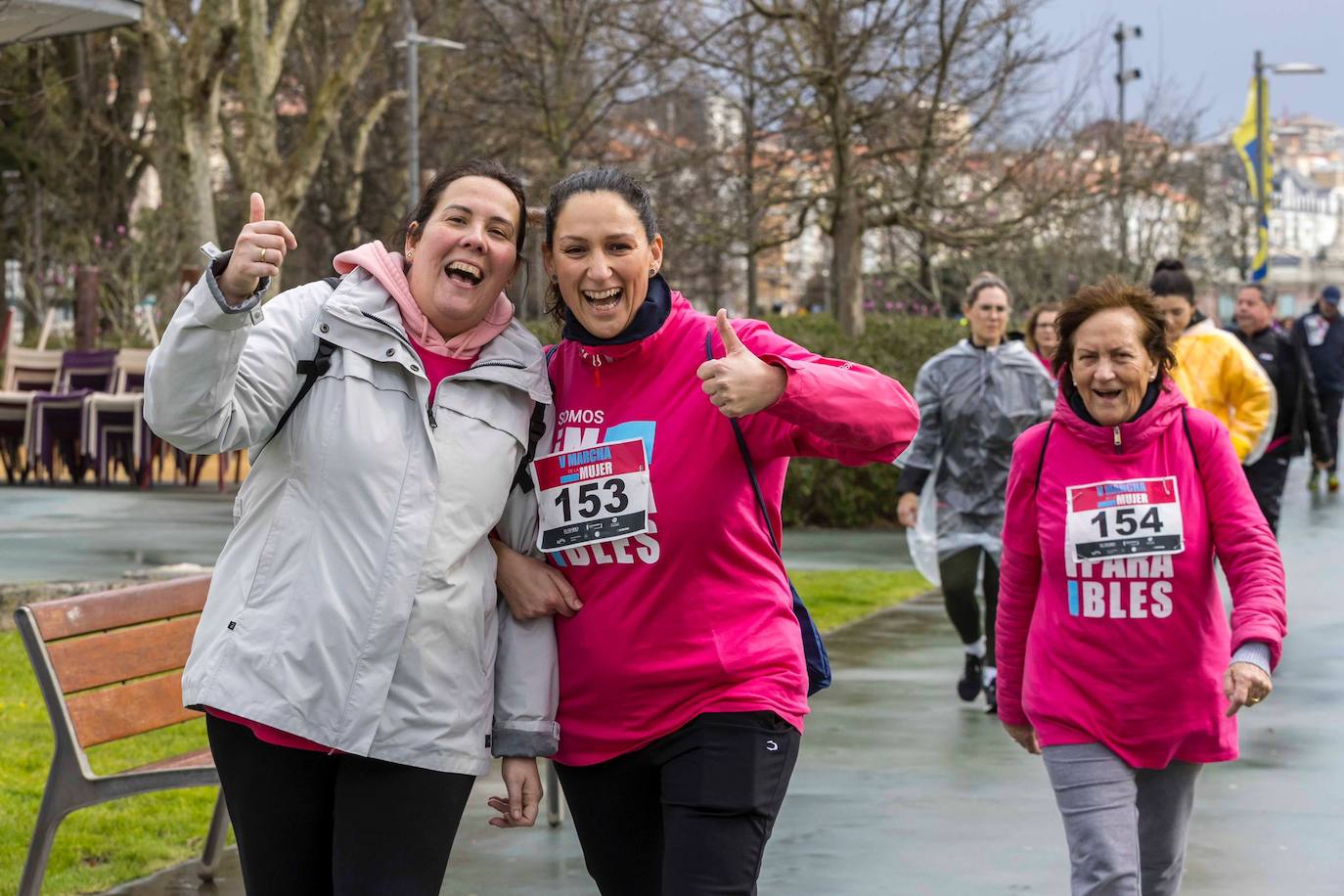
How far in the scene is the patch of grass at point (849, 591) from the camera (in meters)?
11.6

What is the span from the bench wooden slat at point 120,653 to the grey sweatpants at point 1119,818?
7.57 ft

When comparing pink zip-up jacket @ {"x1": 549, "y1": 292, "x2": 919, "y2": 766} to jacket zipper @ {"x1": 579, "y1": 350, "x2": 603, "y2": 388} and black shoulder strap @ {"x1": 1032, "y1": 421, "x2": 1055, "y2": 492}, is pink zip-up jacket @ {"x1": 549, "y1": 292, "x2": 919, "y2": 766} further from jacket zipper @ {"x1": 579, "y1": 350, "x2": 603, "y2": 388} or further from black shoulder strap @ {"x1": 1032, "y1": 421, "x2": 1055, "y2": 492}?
black shoulder strap @ {"x1": 1032, "y1": 421, "x2": 1055, "y2": 492}

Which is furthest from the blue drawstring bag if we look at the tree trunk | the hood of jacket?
the tree trunk

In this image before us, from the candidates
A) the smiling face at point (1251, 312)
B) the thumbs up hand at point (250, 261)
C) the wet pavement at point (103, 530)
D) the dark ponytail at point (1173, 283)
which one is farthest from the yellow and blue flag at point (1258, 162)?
the thumbs up hand at point (250, 261)

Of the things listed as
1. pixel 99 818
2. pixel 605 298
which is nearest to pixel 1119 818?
pixel 605 298

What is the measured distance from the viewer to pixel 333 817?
3434 mm

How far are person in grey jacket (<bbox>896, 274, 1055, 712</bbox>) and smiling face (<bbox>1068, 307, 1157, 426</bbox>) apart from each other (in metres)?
4.41

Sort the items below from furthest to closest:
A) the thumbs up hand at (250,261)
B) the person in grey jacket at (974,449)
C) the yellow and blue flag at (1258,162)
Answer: the yellow and blue flag at (1258,162) < the person in grey jacket at (974,449) < the thumbs up hand at (250,261)

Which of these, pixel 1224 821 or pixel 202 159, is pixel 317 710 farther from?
pixel 202 159

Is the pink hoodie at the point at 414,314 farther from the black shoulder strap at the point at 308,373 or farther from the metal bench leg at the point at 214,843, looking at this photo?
the metal bench leg at the point at 214,843

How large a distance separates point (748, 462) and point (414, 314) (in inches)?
25.6

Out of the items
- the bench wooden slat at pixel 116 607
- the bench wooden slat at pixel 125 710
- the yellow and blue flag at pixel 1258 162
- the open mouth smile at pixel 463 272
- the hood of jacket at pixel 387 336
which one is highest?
the yellow and blue flag at pixel 1258 162

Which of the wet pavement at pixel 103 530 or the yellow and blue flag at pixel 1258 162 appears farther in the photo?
the yellow and blue flag at pixel 1258 162

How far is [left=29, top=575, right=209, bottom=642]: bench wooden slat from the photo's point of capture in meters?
5.02
